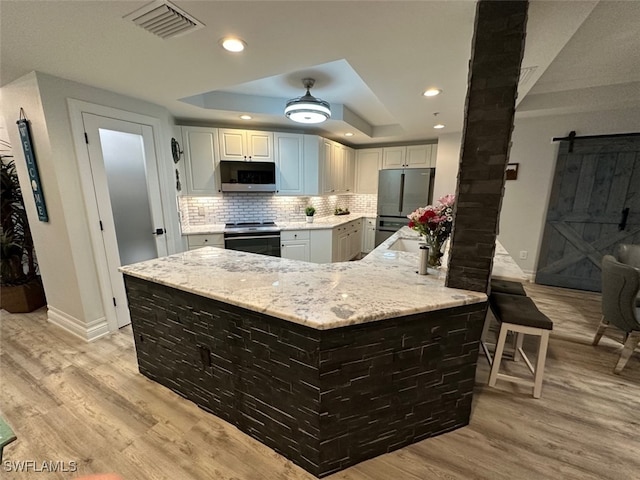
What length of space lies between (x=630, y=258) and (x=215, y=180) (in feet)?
16.2

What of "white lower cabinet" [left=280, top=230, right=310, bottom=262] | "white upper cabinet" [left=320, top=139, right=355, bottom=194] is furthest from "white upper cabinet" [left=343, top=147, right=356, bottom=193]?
"white lower cabinet" [left=280, top=230, right=310, bottom=262]

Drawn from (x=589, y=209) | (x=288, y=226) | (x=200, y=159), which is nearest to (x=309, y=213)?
(x=288, y=226)

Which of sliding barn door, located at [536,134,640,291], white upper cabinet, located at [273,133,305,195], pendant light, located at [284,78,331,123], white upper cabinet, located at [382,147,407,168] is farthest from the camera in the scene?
white upper cabinet, located at [382,147,407,168]

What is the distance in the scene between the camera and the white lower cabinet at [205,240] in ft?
12.1

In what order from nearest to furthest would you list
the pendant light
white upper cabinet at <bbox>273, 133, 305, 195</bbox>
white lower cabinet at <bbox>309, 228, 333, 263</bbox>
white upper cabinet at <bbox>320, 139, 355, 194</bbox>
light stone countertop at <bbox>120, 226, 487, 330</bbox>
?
1. light stone countertop at <bbox>120, 226, 487, 330</bbox>
2. the pendant light
3. white upper cabinet at <bbox>273, 133, 305, 195</bbox>
4. white lower cabinet at <bbox>309, 228, 333, 263</bbox>
5. white upper cabinet at <bbox>320, 139, 355, 194</bbox>

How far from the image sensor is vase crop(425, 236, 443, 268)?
1855 mm

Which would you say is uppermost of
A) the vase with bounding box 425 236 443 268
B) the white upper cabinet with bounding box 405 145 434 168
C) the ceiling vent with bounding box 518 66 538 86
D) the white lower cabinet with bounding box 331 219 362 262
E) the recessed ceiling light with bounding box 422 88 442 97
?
the ceiling vent with bounding box 518 66 538 86

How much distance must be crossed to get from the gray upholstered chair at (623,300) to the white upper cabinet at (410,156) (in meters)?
3.39

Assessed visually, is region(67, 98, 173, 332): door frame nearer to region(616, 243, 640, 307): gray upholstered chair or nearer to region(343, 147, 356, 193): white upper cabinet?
region(343, 147, 356, 193): white upper cabinet

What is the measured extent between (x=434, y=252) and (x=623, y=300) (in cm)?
165

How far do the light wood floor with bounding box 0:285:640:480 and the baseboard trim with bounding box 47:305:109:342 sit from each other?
25 centimetres

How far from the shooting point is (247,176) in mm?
4066

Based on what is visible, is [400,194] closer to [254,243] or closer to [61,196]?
[254,243]

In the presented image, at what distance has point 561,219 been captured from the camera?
3.82m
